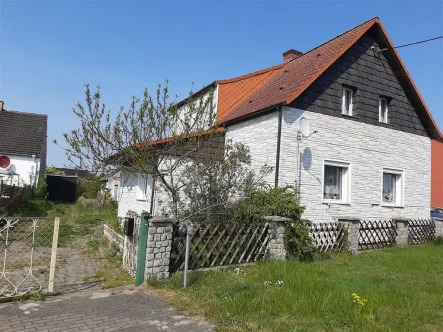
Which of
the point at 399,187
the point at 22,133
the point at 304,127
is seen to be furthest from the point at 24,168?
the point at 399,187

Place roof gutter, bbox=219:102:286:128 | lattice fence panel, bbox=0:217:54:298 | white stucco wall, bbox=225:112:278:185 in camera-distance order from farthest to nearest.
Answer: white stucco wall, bbox=225:112:278:185 < roof gutter, bbox=219:102:286:128 < lattice fence panel, bbox=0:217:54:298

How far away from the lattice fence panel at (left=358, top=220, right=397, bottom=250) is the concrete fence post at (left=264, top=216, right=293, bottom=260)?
13.9 ft

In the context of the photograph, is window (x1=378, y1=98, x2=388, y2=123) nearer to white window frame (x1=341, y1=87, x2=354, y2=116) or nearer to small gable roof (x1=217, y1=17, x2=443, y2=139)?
small gable roof (x1=217, y1=17, x2=443, y2=139)

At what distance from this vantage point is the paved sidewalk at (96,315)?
4.40m

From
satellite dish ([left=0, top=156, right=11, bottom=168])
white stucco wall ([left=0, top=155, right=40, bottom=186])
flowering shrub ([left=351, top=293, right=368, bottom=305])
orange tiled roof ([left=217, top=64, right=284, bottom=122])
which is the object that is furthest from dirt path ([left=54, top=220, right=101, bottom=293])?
satellite dish ([left=0, top=156, right=11, bottom=168])

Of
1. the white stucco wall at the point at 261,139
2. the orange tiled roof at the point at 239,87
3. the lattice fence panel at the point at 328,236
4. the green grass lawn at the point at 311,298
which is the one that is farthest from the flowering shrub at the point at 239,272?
the orange tiled roof at the point at 239,87

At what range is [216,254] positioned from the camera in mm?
7238

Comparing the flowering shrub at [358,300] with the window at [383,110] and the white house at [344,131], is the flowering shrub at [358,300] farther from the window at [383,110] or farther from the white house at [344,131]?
the window at [383,110]

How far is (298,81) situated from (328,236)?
5334 millimetres

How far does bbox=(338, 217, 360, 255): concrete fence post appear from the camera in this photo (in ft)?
32.7

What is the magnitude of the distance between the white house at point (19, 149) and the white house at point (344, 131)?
38.8ft

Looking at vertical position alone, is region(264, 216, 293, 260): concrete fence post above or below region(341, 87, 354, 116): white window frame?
below

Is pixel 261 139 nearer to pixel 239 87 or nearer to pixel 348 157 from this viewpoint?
pixel 348 157

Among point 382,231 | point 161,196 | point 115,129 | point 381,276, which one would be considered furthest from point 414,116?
point 115,129
